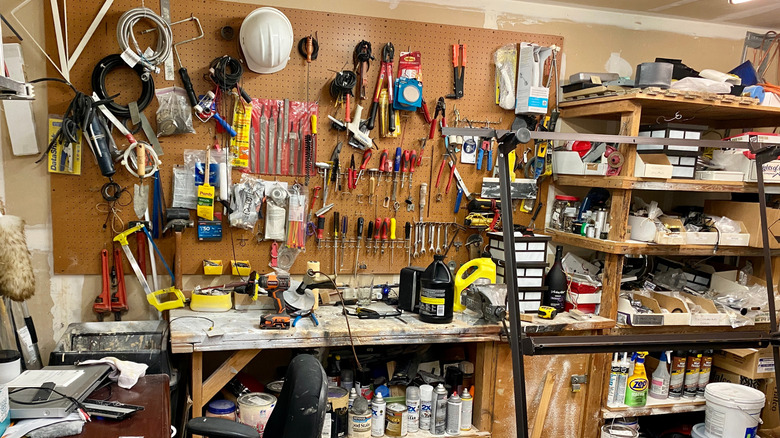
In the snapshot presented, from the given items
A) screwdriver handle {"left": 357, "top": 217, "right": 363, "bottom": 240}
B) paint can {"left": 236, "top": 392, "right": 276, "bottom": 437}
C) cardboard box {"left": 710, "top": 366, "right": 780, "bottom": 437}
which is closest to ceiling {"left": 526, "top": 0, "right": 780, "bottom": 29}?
A: screwdriver handle {"left": 357, "top": 217, "right": 363, "bottom": 240}

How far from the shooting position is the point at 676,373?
2.72m

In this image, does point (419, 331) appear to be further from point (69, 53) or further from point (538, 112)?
point (69, 53)

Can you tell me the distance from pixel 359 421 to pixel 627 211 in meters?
1.58

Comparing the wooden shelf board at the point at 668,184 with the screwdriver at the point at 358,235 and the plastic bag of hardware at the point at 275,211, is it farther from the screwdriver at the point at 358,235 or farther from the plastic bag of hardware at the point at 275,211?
the plastic bag of hardware at the point at 275,211

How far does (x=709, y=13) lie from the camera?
2.94m

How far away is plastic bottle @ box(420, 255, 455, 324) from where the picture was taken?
2.32 m

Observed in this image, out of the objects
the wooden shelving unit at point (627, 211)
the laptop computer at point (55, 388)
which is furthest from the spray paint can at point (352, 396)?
the wooden shelving unit at point (627, 211)

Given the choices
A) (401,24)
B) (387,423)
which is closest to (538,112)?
(401,24)

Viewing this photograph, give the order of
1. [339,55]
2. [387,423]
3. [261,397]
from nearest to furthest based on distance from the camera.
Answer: [261,397]
[387,423]
[339,55]

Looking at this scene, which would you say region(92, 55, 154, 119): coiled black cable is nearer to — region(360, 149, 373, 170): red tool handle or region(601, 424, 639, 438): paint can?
region(360, 149, 373, 170): red tool handle

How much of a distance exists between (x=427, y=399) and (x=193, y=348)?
104 cm

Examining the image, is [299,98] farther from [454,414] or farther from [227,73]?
[454,414]

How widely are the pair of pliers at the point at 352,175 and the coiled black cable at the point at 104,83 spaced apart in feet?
3.17

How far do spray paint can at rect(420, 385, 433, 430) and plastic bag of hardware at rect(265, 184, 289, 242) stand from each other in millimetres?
1004
